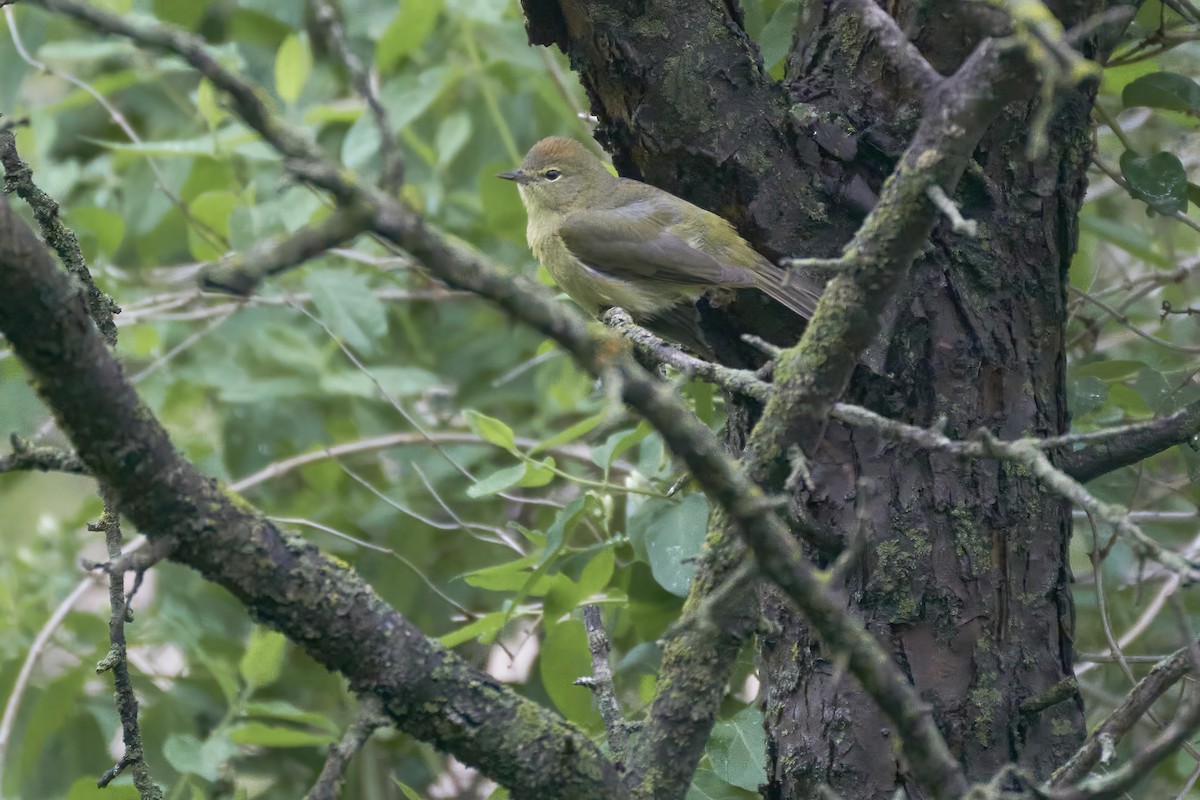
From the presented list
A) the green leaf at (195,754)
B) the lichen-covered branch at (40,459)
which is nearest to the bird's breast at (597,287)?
the green leaf at (195,754)

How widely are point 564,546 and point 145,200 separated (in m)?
2.23

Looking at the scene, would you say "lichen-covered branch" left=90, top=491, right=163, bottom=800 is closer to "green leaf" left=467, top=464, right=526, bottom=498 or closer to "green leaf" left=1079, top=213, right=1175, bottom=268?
"green leaf" left=467, top=464, right=526, bottom=498

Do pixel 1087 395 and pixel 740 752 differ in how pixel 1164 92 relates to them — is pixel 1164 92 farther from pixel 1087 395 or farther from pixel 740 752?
pixel 740 752

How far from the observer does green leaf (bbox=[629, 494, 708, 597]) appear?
88.8 inches

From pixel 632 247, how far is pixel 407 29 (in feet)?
3.15

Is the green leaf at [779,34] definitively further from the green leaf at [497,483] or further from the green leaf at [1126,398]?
the green leaf at [1126,398]

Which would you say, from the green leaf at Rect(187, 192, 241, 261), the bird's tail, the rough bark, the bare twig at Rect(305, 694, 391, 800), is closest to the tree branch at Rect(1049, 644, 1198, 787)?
the rough bark

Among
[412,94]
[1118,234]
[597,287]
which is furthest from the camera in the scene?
[412,94]

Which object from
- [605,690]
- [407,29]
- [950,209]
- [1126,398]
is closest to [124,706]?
[605,690]

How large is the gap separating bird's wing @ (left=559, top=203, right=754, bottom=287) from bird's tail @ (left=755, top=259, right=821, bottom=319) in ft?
0.79

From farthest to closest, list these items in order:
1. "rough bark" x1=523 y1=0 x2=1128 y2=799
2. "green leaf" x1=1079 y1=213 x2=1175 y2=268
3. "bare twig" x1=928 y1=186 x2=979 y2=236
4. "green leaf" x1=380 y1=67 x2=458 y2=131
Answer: "green leaf" x1=380 y1=67 x2=458 y2=131, "green leaf" x1=1079 y1=213 x2=1175 y2=268, "rough bark" x1=523 y1=0 x2=1128 y2=799, "bare twig" x1=928 y1=186 x2=979 y2=236

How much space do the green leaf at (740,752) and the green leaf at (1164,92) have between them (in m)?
1.53

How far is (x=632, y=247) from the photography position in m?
3.20

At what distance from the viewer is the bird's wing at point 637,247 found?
9.20ft
